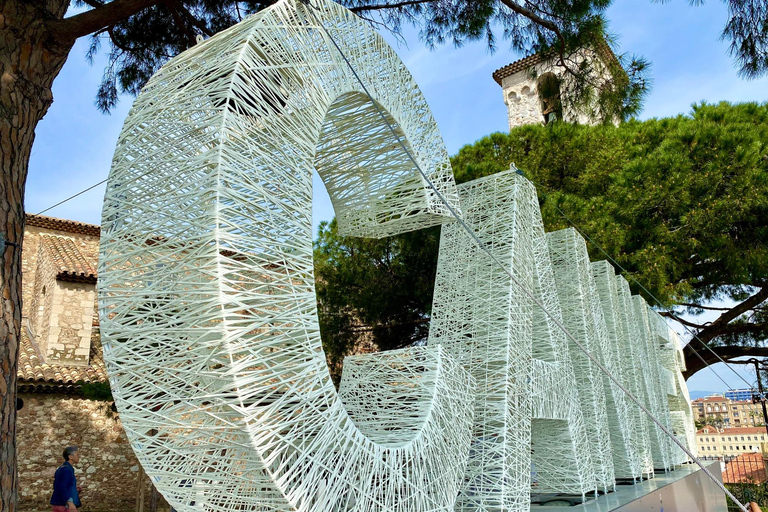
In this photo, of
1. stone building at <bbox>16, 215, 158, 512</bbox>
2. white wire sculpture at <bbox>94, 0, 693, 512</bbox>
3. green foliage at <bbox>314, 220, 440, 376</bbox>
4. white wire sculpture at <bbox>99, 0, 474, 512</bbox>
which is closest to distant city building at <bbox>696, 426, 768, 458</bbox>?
green foliage at <bbox>314, 220, 440, 376</bbox>

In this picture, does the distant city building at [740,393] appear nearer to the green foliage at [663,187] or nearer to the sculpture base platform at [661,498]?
the sculpture base platform at [661,498]

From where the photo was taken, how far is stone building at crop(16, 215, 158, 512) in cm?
1203

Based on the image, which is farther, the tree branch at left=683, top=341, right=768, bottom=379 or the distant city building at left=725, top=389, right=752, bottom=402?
the tree branch at left=683, top=341, right=768, bottom=379

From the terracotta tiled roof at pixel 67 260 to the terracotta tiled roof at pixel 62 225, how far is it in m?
0.26

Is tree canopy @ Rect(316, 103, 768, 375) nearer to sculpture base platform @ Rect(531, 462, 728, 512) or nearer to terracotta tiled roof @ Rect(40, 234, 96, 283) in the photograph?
sculpture base platform @ Rect(531, 462, 728, 512)

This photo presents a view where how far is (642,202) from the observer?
10664 millimetres

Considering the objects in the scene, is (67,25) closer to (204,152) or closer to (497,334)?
(204,152)

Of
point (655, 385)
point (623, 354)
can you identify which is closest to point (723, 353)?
point (655, 385)

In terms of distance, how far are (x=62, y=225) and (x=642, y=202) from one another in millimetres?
13875

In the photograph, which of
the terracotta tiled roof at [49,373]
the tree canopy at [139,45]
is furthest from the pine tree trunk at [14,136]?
the terracotta tiled roof at [49,373]

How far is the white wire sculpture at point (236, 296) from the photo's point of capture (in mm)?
2510

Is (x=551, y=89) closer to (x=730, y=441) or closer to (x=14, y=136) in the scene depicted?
(x=14, y=136)

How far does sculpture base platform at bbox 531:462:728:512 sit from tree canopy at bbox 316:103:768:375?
2.77 m

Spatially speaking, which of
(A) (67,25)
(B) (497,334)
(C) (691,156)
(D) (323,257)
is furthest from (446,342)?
(C) (691,156)
